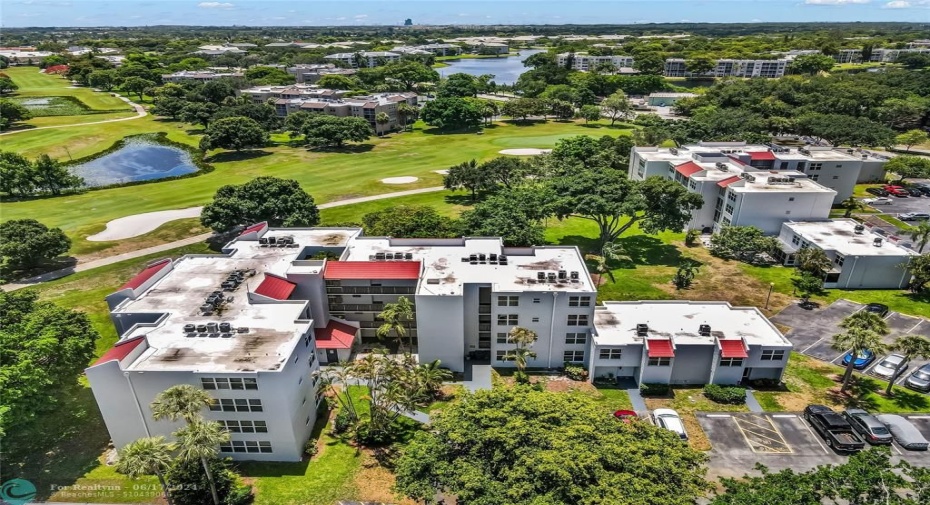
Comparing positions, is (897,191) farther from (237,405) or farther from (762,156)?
(237,405)

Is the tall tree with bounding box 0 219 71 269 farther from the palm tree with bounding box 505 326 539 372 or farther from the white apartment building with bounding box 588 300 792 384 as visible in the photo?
the white apartment building with bounding box 588 300 792 384

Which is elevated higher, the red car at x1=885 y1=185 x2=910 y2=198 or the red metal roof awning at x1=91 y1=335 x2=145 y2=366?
the red metal roof awning at x1=91 y1=335 x2=145 y2=366

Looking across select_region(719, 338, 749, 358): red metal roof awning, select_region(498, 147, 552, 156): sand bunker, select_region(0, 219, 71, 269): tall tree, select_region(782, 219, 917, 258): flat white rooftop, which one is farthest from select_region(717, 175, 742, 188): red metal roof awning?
select_region(0, 219, 71, 269): tall tree

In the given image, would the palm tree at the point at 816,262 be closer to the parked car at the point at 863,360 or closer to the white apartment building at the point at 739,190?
the white apartment building at the point at 739,190

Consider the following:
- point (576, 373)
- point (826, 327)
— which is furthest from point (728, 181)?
point (576, 373)

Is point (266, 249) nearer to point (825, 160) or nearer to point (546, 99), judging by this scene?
point (825, 160)

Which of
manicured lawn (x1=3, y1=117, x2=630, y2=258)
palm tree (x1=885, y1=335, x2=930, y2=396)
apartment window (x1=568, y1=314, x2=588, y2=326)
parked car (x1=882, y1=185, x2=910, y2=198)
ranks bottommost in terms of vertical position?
manicured lawn (x1=3, y1=117, x2=630, y2=258)
